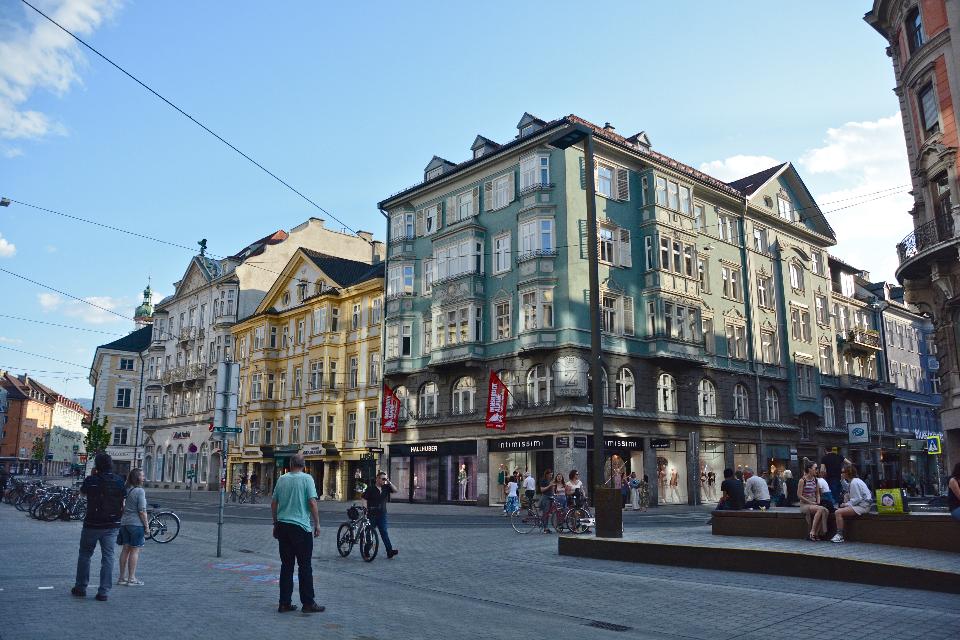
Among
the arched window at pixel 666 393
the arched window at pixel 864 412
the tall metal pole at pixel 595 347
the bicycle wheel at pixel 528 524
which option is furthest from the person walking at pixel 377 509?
the arched window at pixel 864 412

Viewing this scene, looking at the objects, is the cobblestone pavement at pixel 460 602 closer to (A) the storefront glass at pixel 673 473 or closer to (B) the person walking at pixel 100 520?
(B) the person walking at pixel 100 520

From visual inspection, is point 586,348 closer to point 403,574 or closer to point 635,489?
point 635,489

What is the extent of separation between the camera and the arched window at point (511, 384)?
3638cm

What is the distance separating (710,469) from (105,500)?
3611 cm

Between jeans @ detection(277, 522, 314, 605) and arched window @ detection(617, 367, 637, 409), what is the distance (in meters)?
28.9

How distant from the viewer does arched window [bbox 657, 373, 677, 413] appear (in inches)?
1528

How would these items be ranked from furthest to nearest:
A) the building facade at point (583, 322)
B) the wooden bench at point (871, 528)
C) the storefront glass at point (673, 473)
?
the storefront glass at point (673, 473) → the building facade at point (583, 322) → the wooden bench at point (871, 528)

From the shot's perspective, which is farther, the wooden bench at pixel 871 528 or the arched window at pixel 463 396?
the arched window at pixel 463 396

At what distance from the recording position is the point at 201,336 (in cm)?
6538

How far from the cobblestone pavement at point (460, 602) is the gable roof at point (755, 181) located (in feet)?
125

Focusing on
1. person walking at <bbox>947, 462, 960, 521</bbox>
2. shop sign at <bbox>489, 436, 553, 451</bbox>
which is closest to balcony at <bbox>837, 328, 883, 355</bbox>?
shop sign at <bbox>489, 436, 553, 451</bbox>

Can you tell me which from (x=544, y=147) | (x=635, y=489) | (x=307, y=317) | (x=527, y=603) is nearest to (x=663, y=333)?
(x=635, y=489)

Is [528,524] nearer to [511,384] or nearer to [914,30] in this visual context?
[511,384]

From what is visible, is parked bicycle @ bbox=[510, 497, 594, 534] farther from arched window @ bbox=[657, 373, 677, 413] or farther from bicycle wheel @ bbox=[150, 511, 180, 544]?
arched window @ bbox=[657, 373, 677, 413]
